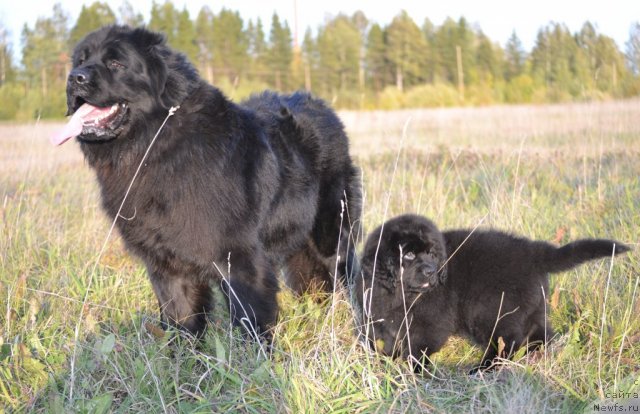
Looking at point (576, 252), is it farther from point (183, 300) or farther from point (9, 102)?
point (9, 102)

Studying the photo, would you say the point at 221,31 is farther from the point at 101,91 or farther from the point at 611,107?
the point at 101,91

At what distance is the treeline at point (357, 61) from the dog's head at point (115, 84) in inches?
265

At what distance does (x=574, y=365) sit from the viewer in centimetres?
314

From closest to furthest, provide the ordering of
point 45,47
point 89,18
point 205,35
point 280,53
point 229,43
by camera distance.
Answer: point 45,47, point 89,18, point 205,35, point 229,43, point 280,53

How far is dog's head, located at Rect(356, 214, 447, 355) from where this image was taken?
351 cm

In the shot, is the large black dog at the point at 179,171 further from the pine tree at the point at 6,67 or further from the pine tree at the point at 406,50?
the pine tree at the point at 406,50

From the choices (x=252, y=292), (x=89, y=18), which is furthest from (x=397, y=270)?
(x=89, y=18)

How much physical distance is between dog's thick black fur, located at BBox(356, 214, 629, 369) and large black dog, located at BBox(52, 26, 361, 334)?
66 centimetres

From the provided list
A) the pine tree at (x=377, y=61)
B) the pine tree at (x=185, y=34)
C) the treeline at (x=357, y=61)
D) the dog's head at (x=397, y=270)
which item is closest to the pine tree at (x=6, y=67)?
the treeline at (x=357, y=61)

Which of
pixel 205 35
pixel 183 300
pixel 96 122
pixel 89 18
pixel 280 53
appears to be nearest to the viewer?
pixel 96 122

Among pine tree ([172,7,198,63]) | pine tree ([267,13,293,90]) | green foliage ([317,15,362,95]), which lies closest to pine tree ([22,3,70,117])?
pine tree ([172,7,198,63])

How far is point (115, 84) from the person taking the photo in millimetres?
3465

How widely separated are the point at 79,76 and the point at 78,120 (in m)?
0.24

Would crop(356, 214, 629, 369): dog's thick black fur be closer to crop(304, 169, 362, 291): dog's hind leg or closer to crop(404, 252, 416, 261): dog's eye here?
crop(404, 252, 416, 261): dog's eye
